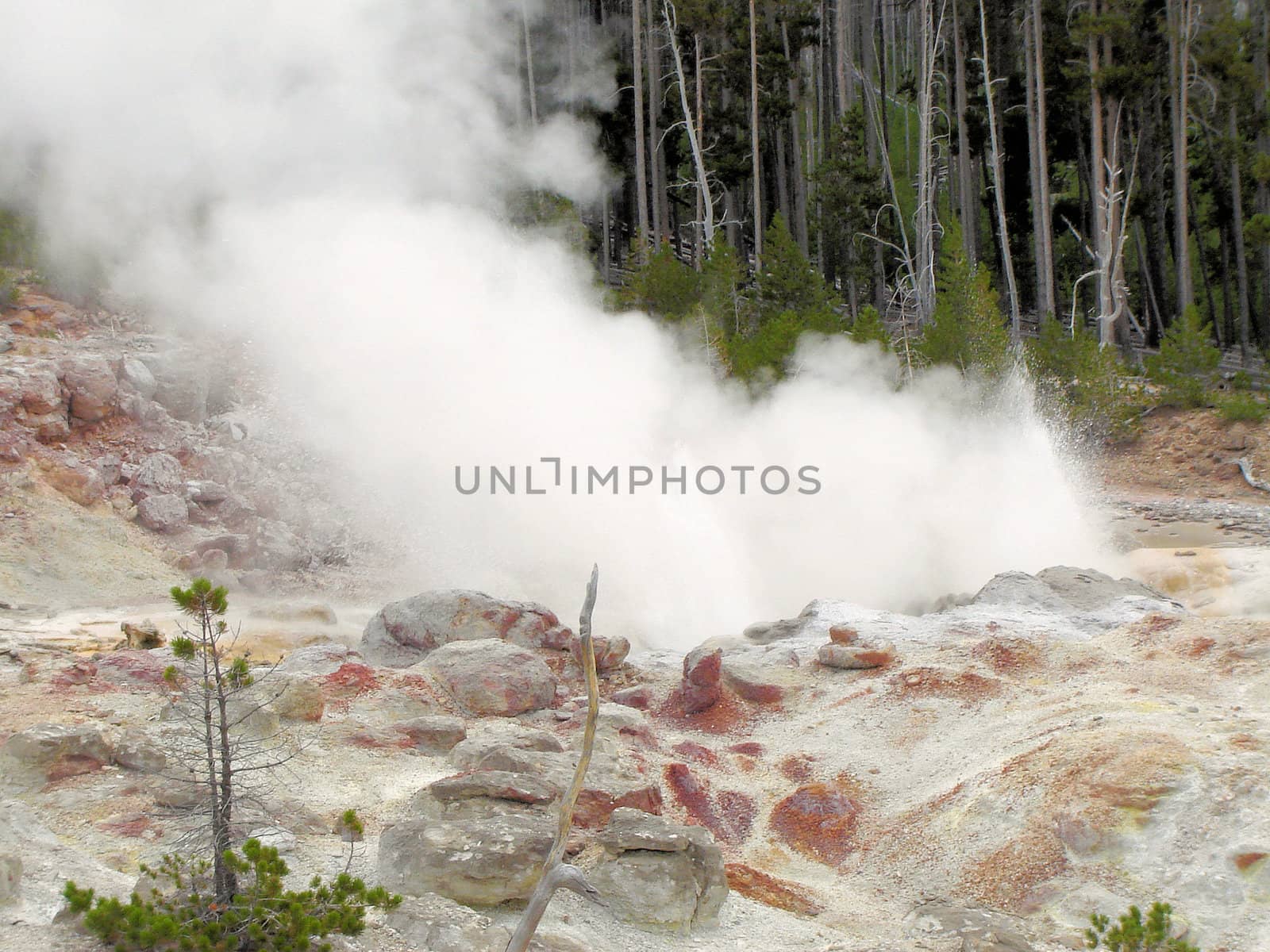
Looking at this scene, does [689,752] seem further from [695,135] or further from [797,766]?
[695,135]

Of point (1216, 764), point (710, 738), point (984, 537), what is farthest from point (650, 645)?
point (1216, 764)

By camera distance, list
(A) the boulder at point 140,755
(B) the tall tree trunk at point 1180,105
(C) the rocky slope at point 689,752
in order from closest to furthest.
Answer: (C) the rocky slope at point 689,752 < (A) the boulder at point 140,755 < (B) the tall tree trunk at point 1180,105

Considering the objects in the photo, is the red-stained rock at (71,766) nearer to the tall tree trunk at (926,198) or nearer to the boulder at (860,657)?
the boulder at (860,657)

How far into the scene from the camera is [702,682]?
311 inches

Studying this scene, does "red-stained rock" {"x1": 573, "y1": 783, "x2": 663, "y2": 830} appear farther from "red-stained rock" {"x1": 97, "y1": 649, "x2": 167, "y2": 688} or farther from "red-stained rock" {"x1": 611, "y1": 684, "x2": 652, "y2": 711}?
"red-stained rock" {"x1": 97, "y1": 649, "x2": 167, "y2": 688}

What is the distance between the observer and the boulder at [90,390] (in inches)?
500

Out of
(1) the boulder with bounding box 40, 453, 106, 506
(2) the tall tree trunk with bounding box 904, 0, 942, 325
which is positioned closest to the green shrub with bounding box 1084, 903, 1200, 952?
(1) the boulder with bounding box 40, 453, 106, 506

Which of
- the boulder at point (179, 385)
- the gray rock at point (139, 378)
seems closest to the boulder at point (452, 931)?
the gray rock at point (139, 378)

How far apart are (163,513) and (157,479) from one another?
52 centimetres

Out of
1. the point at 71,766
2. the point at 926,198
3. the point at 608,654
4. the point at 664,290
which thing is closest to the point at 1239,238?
the point at 926,198

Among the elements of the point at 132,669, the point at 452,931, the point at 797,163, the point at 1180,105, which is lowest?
the point at 452,931

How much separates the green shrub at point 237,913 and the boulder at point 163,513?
27.1 ft

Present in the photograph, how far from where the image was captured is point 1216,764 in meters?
5.54

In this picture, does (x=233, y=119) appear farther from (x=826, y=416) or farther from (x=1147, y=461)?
(x=1147, y=461)
